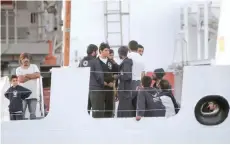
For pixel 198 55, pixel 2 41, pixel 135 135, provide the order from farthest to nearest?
pixel 2 41, pixel 198 55, pixel 135 135

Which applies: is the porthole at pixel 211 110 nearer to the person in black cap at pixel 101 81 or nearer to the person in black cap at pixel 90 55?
the person in black cap at pixel 101 81

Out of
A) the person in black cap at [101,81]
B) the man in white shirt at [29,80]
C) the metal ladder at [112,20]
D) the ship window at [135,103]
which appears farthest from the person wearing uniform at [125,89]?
the metal ladder at [112,20]

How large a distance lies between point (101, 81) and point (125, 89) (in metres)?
0.31

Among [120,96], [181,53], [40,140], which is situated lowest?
[40,140]

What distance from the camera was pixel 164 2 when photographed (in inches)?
371

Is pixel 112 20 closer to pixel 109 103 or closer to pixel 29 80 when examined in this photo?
pixel 29 80

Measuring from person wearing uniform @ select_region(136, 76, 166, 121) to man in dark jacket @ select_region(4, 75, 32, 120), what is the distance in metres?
1.49

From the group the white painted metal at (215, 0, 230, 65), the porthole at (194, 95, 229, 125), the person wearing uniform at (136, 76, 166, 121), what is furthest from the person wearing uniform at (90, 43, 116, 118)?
the white painted metal at (215, 0, 230, 65)

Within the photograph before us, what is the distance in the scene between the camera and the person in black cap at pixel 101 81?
21.9ft

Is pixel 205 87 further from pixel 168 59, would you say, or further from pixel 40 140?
pixel 168 59

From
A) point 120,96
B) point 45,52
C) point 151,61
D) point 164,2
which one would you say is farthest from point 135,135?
point 45,52

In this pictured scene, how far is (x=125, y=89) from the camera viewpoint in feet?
21.9

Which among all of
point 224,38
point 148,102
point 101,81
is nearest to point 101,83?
point 101,81

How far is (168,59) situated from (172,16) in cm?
75
